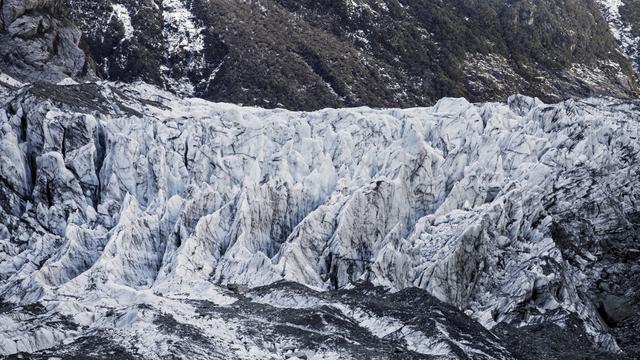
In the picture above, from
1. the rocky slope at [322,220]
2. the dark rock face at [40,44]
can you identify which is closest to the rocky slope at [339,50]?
the dark rock face at [40,44]

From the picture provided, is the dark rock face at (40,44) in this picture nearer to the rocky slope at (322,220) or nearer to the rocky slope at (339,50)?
the rocky slope at (339,50)

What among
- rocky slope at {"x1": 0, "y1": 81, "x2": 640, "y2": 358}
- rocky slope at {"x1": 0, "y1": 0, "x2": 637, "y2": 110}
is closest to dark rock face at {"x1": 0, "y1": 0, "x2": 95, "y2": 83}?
rocky slope at {"x1": 0, "y1": 0, "x2": 637, "y2": 110}

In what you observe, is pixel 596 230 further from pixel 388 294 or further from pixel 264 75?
pixel 264 75

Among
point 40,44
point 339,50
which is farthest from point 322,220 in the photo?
point 339,50

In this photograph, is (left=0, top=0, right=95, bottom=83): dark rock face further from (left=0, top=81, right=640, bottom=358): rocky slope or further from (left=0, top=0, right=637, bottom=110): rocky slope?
(left=0, top=81, right=640, bottom=358): rocky slope

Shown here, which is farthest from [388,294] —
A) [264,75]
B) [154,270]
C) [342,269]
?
[264,75]

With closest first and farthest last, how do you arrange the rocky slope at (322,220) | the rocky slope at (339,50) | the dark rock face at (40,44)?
the rocky slope at (322,220)
the dark rock face at (40,44)
the rocky slope at (339,50)
